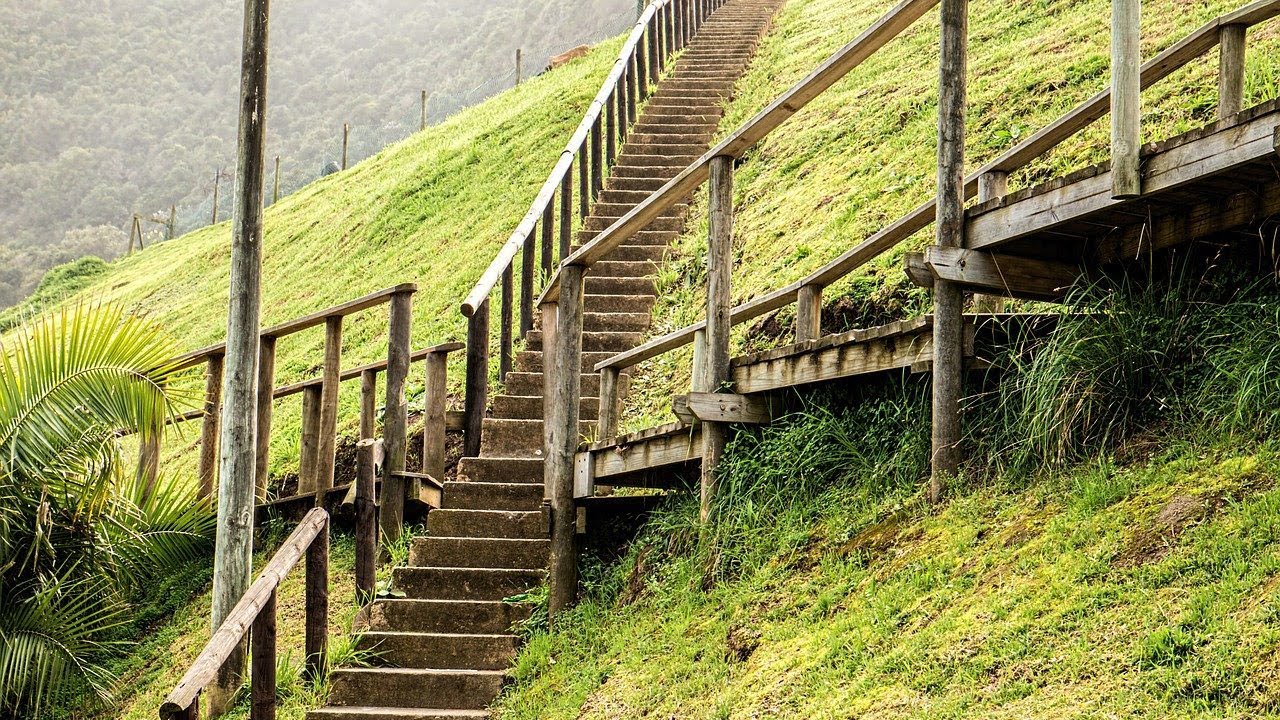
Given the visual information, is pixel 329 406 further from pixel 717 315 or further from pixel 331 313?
pixel 717 315

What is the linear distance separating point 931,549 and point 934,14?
12.2 metres

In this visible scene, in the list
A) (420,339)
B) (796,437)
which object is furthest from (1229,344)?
(420,339)

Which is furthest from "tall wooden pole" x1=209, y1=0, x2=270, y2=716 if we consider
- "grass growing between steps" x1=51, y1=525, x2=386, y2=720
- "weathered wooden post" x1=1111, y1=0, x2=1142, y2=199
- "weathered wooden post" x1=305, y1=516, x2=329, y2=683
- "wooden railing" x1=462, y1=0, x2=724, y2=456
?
"weathered wooden post" x1=1111, y1=0, x2=1142, y2=199

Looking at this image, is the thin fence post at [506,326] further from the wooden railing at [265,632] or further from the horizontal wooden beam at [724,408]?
the horizontal wooden beam at [724,408]

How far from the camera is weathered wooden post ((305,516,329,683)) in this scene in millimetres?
7461

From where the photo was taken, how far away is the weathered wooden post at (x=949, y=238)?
559cm

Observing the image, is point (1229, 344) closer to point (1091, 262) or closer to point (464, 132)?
point (1091, 262)

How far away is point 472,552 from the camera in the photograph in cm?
829

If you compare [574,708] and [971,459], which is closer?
[971,459]

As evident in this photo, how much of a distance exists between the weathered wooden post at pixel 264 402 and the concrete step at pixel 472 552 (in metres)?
1.98

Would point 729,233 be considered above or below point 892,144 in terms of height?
below

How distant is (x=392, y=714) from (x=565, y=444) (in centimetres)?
169

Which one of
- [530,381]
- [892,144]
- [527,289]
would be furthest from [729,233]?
[892,144]

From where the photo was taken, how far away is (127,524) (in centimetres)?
919
